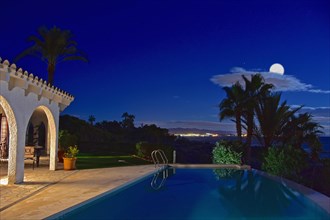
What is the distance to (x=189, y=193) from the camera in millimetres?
11359

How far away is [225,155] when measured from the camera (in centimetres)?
1853

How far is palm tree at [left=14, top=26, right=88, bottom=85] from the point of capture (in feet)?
72.8

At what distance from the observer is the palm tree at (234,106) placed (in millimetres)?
23344

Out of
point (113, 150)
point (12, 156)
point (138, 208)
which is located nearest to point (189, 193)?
point (138, 208)

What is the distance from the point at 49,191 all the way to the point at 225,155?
11.0 m

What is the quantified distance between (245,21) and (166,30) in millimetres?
5821

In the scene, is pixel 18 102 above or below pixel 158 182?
above

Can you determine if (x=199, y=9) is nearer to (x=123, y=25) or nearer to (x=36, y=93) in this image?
(x=123, y=25)

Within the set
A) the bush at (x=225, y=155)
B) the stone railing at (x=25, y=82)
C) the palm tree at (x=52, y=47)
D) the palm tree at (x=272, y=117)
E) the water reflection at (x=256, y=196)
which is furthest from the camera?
the palm tree at (x=272, y=117)

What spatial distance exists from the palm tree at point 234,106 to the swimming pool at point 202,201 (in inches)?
354

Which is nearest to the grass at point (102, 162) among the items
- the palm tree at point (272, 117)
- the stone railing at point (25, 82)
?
the stone railing at point (25, 82)

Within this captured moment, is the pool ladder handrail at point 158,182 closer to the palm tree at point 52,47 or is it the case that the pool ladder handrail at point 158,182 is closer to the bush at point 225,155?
the bush at point 225,155

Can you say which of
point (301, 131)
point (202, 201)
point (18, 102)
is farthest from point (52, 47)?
point (301, 131)

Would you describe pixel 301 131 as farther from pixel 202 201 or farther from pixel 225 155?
pixel 202 201
